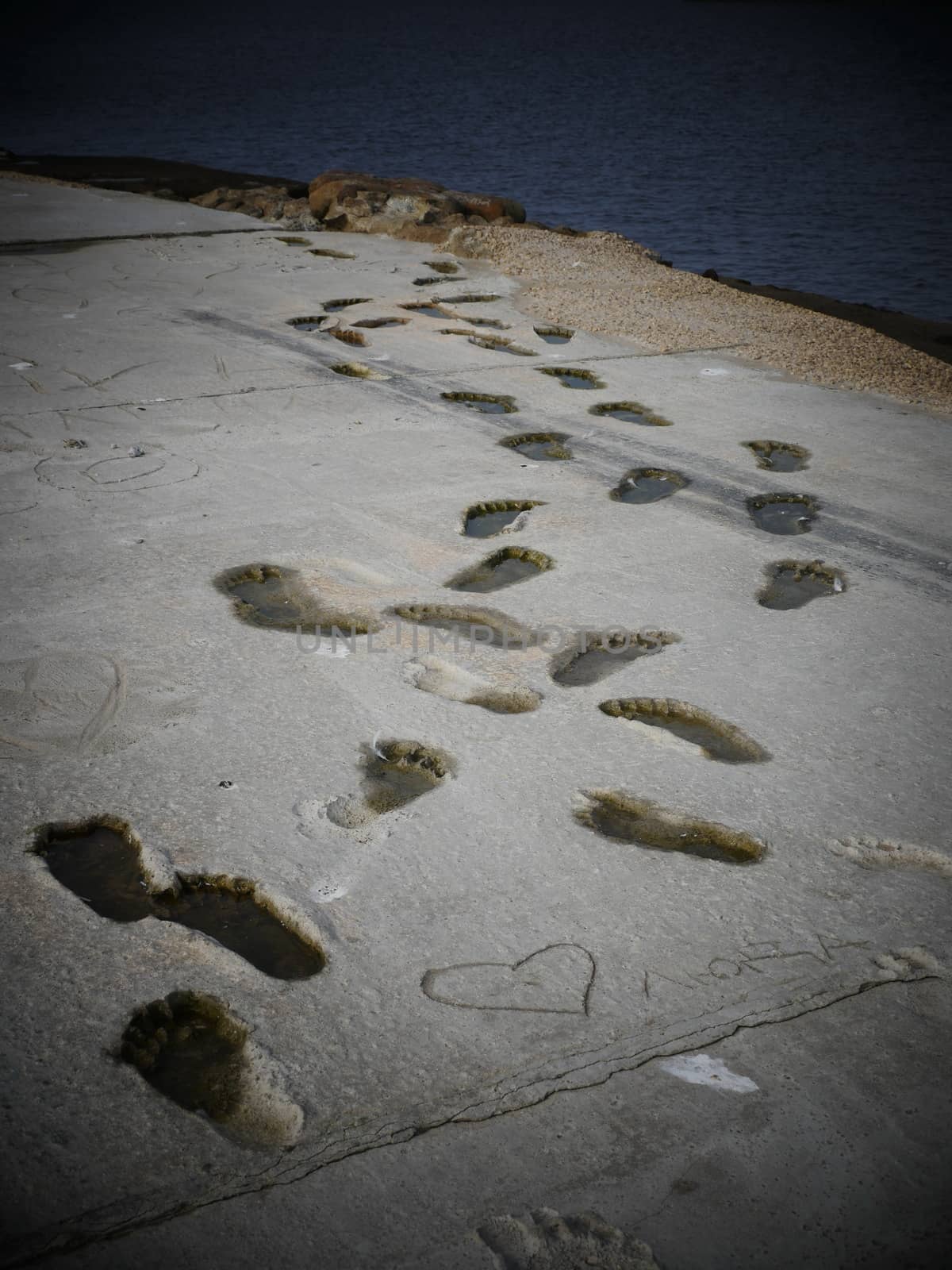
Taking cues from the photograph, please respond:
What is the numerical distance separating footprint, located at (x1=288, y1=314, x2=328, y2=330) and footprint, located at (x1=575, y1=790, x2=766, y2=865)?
4.15 metres

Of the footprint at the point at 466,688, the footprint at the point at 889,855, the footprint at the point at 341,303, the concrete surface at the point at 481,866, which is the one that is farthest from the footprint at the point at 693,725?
the footprint at the point at 341,303

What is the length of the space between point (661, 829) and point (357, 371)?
340cm

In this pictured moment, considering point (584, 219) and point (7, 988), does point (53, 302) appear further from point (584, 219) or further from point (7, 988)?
point (584, 219)

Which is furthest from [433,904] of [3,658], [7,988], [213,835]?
[3,658]

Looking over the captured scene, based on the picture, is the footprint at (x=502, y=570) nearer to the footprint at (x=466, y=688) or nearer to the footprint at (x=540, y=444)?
the footprint at (x=466, y=688)

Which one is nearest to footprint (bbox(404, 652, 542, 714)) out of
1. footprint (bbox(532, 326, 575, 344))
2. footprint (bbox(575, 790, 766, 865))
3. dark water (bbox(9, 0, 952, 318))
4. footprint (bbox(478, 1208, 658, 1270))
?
footprint (bbox(575, 790, 766, 865))

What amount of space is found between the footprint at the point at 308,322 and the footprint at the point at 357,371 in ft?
2.46

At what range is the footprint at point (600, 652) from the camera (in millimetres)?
2727

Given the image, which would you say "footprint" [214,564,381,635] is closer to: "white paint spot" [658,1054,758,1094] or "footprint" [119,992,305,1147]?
"footprint" [119,992,305,1147]

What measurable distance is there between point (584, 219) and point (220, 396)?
11.4m

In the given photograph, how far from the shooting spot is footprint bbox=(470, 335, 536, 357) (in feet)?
18.2

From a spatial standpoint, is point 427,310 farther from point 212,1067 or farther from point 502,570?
point 212,1067

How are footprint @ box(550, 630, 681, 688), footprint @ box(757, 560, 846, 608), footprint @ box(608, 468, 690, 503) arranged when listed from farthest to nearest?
footprint @ box(608, 468, 690, 503) < footprint @ box(757, 560, 846, 608) < footprint @ box(550, 630, 681, 688)

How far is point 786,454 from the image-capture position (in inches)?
169
